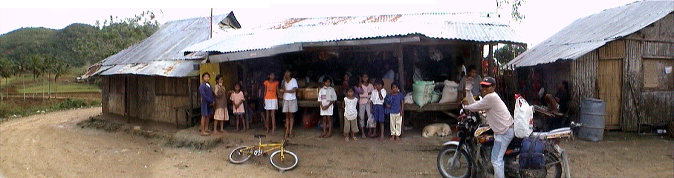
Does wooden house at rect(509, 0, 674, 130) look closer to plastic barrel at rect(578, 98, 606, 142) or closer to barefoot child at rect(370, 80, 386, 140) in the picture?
plastic barrel at rect(578, 98, 606, 142)

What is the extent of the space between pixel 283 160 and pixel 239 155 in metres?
0.98

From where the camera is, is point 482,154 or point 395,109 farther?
point 395,109

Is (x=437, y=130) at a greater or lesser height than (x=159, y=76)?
lesser

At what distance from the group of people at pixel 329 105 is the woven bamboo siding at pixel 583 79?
386cm

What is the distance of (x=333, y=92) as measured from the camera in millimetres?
9539

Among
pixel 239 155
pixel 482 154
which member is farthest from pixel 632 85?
pixel 239 155

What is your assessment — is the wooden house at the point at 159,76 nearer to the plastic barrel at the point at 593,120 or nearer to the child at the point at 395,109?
the child at the point at 395,109

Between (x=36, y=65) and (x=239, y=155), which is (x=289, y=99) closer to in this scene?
(x=239, y=155)

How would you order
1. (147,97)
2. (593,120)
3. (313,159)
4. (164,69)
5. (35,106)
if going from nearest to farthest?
(313,159) → (593,120) → (164,69) → (147,97) → (35,106)

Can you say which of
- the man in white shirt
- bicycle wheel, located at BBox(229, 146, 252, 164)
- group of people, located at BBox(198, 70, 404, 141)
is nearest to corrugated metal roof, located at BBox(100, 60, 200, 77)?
group of people, located at BBox(198, 70, 404, 141)

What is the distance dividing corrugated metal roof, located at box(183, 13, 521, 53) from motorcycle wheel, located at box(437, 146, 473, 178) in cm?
276

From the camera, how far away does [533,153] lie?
5527mm

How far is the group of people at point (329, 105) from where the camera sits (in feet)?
29.8

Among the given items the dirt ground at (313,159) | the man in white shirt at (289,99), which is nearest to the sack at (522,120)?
the dirt ground at (313,159)
